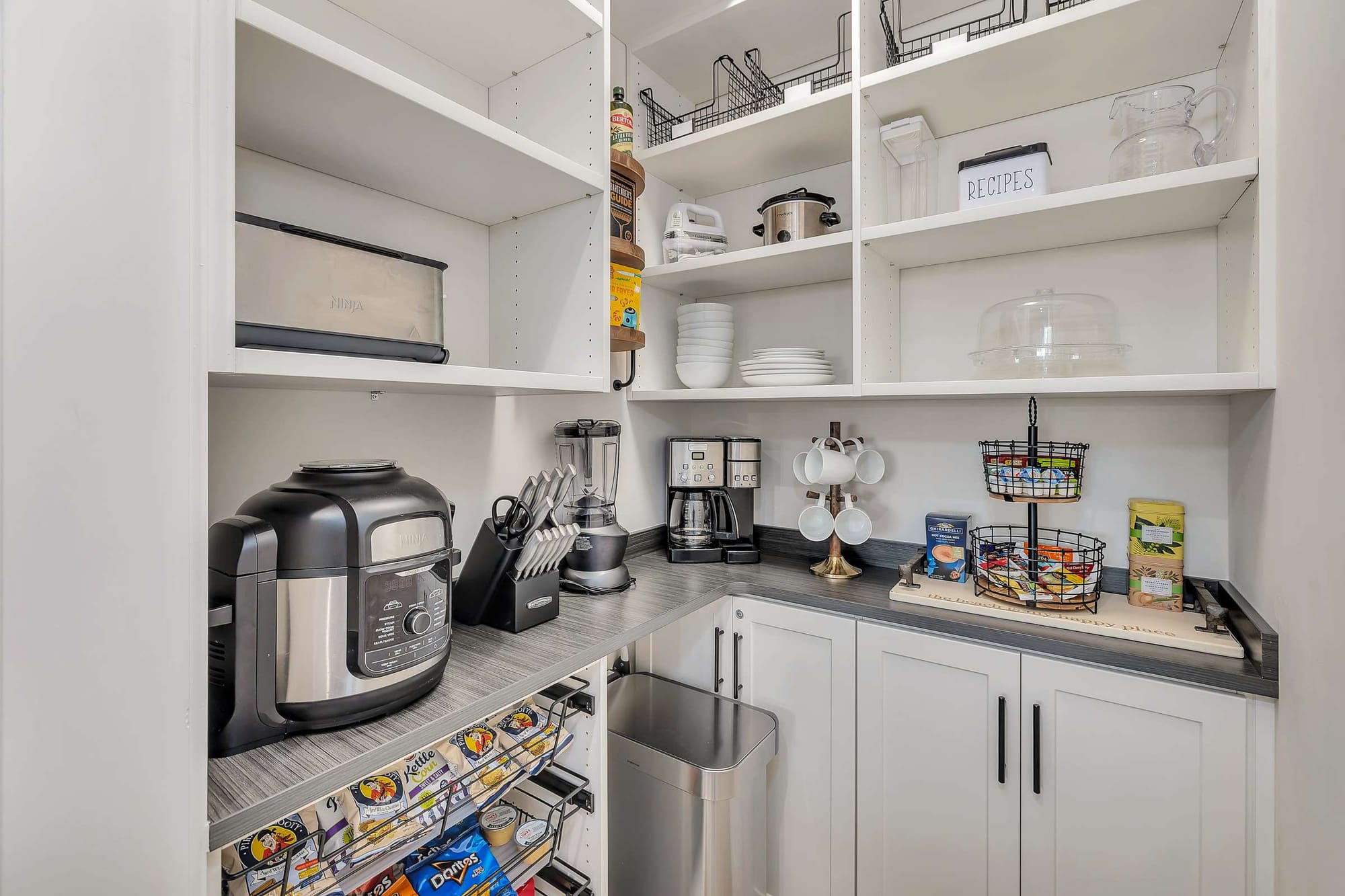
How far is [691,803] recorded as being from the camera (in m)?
1.38

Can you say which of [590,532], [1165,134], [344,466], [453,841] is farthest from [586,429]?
[1165,134]

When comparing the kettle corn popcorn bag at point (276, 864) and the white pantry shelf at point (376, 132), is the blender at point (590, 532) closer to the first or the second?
the white pantry shelf at point (376, 132)

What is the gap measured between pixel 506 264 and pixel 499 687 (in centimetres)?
107

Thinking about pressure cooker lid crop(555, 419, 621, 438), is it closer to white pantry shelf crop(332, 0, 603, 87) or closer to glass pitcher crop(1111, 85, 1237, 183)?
white pantry shelf crop(332, 0, 603, 87)

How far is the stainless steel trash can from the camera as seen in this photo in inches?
54.0

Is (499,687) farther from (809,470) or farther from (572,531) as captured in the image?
(809,470)

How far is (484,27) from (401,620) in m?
1.30

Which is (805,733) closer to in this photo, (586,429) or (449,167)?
(586,429)

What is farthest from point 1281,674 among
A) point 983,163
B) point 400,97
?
point 400,97

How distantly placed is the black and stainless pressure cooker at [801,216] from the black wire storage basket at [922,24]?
423 mm

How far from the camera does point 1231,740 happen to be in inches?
43.0

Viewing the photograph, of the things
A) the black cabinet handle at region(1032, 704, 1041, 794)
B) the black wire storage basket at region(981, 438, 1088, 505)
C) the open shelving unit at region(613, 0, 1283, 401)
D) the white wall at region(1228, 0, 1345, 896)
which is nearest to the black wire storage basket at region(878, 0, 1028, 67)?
the open shelving unit at region(613, 0, 1283, 401)

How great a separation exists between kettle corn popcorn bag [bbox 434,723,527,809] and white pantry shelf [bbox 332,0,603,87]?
1.47 m

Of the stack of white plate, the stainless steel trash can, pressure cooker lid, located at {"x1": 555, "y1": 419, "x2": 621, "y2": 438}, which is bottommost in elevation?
the stainless steel trash can
